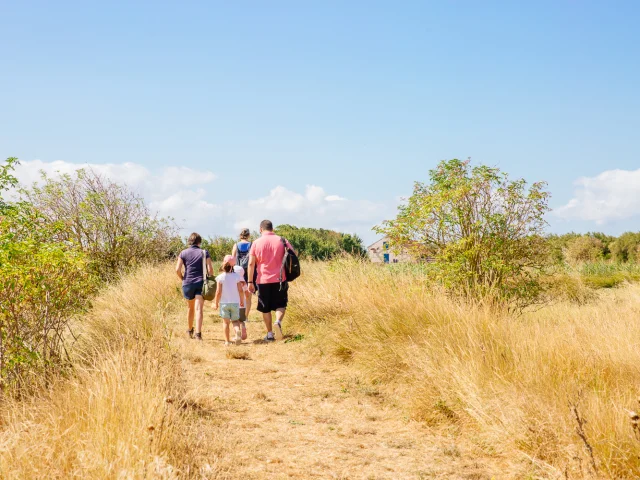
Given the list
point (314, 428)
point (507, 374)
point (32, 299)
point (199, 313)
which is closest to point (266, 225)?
point (199, 313)

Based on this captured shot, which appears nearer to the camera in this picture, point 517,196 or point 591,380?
point 591,380

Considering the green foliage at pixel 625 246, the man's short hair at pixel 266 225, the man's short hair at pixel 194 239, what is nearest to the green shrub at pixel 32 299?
the man's short hair at pixel 194 239

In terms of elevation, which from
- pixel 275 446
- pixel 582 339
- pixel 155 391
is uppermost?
pixel 582 339

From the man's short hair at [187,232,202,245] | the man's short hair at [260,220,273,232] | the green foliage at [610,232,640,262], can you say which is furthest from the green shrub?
the green foliage at [610,232,640,262]

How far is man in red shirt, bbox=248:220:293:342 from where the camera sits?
9539 millimetres

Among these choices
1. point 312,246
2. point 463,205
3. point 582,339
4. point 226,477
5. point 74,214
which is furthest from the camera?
point 312,246

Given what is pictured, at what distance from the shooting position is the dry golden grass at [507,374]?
3.84 metres

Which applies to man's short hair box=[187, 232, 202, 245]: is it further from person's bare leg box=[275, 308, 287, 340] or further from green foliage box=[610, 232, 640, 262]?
green foliage box=[610, 232, 640, 262]

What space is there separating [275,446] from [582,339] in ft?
10.7

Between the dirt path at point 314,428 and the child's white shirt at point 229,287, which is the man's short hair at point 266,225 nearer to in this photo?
the child's white shirt at point 229,287

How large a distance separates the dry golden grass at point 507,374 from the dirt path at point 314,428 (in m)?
0.26

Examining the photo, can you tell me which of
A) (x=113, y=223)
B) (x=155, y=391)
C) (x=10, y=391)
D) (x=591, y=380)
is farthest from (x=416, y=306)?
(x=113, y=223)

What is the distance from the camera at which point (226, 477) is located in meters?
3.80

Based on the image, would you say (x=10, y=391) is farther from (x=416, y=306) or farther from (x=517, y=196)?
(x=517, y=196)
